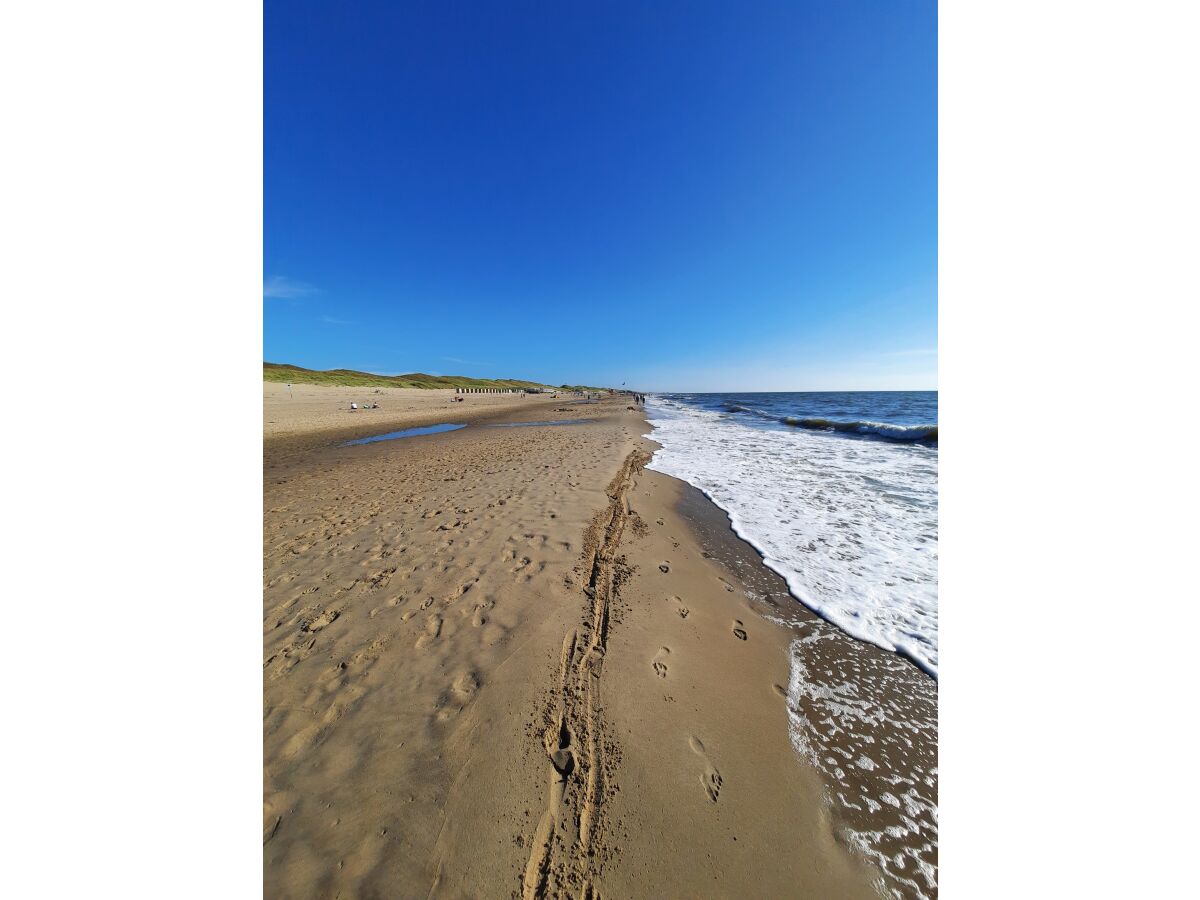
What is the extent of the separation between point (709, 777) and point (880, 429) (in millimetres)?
22105

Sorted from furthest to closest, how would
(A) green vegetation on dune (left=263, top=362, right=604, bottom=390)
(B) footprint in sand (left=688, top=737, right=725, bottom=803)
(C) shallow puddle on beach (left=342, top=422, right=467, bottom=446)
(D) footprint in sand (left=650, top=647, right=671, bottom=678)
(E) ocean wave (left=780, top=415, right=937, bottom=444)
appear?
(A) green vegetation on dune (left=263, top=362, right=604, bottom=390), (E) ocean wave (left=780, top=415, right=937, bottom=444), (C) shallow puddle on beach (left=342, top=422, right=467, bottom=446), (D) footprint in sand (left=650, top=647, right=671, bottom=678), (B) footprint in sand (left=688, top=737, right=725, bottom=803)

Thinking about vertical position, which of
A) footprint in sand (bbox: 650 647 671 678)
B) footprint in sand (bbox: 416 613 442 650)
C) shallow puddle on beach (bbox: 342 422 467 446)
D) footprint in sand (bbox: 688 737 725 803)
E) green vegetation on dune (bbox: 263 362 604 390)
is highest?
green vegetation on dune (bbox: 263 362 604 390)

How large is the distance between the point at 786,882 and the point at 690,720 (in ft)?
2.67

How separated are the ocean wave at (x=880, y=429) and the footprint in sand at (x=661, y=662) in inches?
735

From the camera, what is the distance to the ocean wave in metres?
16.6

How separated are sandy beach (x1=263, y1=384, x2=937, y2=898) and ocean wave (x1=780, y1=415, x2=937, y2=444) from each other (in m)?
17.3

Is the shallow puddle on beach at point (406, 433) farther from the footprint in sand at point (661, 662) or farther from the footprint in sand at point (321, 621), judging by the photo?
the footprint in sand at point (661, 662)

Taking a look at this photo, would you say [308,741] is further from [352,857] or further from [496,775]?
→ [496,775]

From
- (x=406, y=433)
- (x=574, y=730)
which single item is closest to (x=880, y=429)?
(x=574, y=730)

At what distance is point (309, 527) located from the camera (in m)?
5.29

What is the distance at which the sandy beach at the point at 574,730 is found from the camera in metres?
1.66

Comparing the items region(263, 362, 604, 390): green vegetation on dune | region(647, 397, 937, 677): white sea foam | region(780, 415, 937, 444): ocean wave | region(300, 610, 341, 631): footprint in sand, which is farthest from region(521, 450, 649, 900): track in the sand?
region(263, 362, 604, 390): green vegetation on dune

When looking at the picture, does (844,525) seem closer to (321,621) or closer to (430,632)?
(430,632)

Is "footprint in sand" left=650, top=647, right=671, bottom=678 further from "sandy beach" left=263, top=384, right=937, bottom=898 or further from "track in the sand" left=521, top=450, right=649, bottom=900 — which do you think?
"track in the sand" left=521, top=450, right=649, bottom=900
